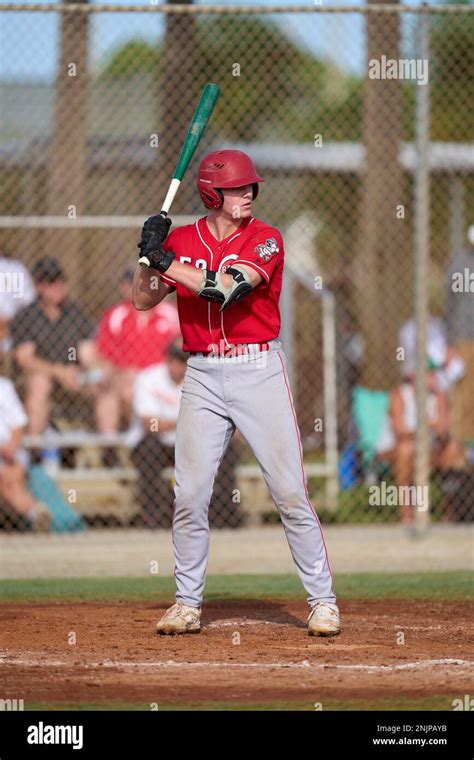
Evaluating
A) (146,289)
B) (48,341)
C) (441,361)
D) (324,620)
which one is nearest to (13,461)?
(48,341)

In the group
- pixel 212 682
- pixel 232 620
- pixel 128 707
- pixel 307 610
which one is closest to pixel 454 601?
pixel 307 610

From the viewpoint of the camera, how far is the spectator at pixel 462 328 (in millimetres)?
11461

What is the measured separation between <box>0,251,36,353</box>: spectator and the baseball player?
4.62m

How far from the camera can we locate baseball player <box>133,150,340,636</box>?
5.90 meters

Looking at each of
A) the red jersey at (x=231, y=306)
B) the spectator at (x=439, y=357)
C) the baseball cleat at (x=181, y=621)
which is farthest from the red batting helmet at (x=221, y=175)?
the spectator at (x=439, y=357)

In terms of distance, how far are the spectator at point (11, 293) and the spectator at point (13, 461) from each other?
0.69 m

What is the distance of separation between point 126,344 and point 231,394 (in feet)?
17.7

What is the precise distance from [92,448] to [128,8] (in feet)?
11.8

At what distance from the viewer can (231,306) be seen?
19.5ft

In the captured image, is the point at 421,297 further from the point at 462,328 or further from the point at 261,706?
the point at 261,706

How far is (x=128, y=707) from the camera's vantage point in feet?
15.6

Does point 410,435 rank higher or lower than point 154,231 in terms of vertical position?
lower

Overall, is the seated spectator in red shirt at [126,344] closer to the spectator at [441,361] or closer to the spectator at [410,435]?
the spectator at [410,435]

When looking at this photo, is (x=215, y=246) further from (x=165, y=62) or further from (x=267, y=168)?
(x=267, y=168)
